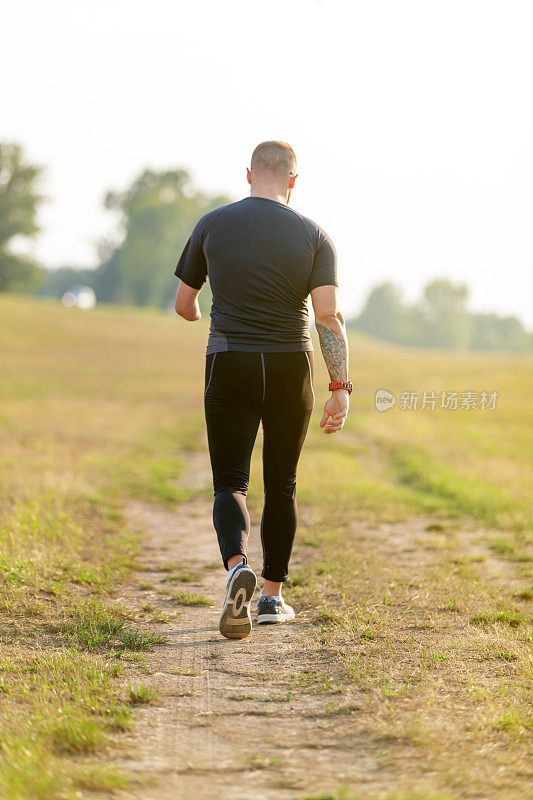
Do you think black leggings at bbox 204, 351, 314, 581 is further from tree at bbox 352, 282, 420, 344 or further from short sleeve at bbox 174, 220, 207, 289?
tree at bbox 352, 282, 420, 344

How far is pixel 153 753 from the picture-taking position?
2748 millimetres

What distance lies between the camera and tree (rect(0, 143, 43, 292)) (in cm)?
8081

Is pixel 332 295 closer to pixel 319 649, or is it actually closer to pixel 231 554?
pixel 231 554

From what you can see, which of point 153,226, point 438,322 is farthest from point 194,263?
point 438,322

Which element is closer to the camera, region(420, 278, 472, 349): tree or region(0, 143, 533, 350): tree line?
region(0, 143, 533, 350): tree line

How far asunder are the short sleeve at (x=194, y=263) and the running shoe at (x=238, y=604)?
5.14ft

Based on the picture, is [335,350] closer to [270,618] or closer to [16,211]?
[270,618]

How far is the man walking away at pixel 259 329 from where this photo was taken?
424 centimetres

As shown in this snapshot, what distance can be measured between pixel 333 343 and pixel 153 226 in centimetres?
7353

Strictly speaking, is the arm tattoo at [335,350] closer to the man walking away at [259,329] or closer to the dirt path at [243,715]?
the man walking away at [259,329]

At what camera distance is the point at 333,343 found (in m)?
4.49

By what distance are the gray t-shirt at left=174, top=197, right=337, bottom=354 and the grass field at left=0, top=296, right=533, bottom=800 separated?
1607 mm

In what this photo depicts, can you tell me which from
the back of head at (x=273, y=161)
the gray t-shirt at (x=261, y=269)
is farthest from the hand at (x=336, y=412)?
the back of head at (x=273, y=161)

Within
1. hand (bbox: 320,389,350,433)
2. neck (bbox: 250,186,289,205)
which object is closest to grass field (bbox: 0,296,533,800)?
hand (bbox: 320,389,350,433)
